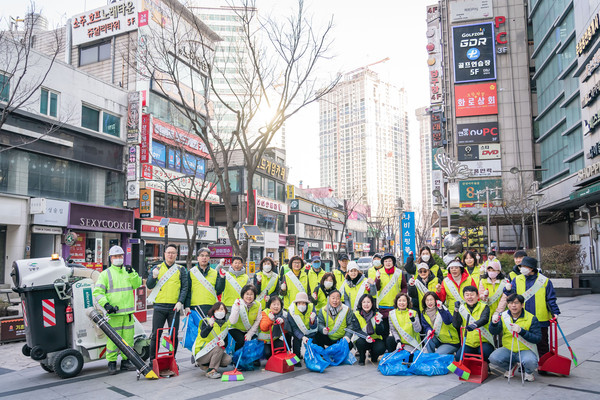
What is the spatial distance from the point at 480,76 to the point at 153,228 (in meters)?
29.3

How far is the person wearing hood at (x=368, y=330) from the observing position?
732 cm

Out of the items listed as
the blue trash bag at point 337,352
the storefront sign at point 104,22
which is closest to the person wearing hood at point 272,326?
the blue trash bag at point 337,352

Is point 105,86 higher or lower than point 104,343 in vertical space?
higher

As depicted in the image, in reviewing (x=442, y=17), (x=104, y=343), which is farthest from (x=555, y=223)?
(x=104, y=343)

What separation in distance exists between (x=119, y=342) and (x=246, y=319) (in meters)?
1.83

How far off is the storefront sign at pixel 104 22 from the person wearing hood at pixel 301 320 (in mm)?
25810

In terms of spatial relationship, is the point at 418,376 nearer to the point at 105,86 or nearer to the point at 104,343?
the point at 104,343

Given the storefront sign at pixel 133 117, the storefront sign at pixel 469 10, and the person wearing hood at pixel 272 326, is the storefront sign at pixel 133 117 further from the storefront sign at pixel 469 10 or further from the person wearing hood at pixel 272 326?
the storefront sign at pixel 469 10

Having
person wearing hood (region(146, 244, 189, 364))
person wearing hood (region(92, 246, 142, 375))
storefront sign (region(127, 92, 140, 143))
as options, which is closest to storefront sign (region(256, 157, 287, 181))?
storefront sign (region(127, 92, 140, 143))

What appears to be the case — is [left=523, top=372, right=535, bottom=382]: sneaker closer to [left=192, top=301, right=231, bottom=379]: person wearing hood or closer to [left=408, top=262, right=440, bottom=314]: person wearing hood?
[left=408, top=262, right=440, bottom=314]: person wearing hood

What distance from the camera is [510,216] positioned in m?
30.4

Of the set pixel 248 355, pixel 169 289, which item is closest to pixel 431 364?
pixel 248 355

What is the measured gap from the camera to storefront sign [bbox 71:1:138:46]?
28.6 meters

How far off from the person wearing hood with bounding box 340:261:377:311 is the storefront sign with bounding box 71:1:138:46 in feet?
83.5
